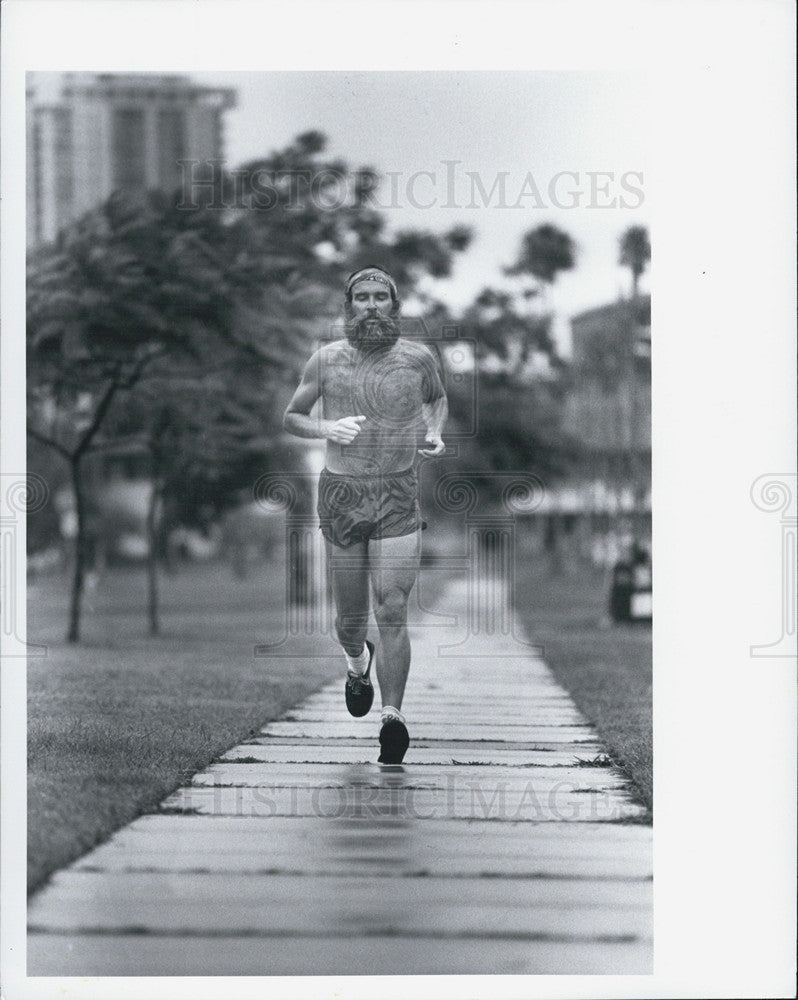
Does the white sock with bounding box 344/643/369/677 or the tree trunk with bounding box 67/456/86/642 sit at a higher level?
the tree trunk with bounding box 67/456/86/642

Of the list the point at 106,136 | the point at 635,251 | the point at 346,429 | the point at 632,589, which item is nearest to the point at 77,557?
the point at 106,136

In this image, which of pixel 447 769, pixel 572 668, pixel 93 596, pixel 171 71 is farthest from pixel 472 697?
pixel 93 596

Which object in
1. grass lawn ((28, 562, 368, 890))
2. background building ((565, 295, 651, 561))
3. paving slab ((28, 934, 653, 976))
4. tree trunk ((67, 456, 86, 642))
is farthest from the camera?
tree trunk ((67, 456, 86, 642))

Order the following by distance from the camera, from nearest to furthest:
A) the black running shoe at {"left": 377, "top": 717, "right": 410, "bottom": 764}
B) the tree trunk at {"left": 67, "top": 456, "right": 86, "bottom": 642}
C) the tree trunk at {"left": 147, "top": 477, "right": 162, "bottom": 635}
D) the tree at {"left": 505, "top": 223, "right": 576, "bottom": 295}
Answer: the black running shoe at {"left": 377, "top": 717, "right": 410, "bottom": 764}, the tree at {"left": 505, "top": 223, "right": 576, "bottom": 295}, the tree trunk at {"left": 67, "top": 456, "right": 86, "bottom": 642}, the tree trunk at {"left": 147, "top": 477, "right": 162, "bottom": 635}

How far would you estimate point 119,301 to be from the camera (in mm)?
5020

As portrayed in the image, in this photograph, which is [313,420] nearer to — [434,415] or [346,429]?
[346,429]

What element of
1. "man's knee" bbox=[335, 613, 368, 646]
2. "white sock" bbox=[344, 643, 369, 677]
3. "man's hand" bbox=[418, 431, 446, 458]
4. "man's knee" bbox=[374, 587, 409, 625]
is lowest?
"white sock" bbox=[344, 643, 369, 677]

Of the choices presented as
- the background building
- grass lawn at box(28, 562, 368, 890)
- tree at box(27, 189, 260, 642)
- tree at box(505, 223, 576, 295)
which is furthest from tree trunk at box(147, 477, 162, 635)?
tree at box(505, 223, 576, 295)

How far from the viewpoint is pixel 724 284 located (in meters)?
3.92

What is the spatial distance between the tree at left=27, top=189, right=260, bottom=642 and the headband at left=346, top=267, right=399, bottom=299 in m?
0.74

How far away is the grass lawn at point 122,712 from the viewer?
3600mm

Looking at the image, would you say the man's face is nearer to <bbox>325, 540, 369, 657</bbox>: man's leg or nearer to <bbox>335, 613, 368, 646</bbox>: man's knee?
<bbox>325, 540, 369, 657</bbox>: man's leg

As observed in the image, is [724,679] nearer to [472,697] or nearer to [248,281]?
[472,697]

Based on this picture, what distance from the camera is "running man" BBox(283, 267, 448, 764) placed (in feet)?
13.2
